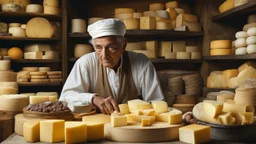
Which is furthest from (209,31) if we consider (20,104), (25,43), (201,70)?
(20,104)

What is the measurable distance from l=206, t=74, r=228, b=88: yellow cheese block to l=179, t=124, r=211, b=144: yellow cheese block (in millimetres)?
2627

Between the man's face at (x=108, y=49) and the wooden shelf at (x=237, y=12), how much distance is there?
1.58 m

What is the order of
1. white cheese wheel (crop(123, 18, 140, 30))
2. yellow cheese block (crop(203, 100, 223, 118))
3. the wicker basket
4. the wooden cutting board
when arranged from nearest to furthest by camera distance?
yellow cheese block (crop(203, 100, 223, 118))
the wicker basket
the wooden cutting board
white cheese wheel (crop(123, 18, 140, 30))

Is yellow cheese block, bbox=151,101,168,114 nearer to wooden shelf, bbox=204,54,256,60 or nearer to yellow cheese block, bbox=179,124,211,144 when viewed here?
yellow cheese block, bbox=179,124,211,144

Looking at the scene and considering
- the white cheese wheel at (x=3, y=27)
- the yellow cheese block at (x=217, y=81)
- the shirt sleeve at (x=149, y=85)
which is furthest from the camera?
the white cheese wheel at (x=3, y=27)

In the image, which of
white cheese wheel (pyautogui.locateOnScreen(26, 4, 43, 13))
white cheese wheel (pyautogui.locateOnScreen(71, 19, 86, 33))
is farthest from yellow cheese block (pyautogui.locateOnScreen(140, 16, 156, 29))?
white cheese wheel (pyautogui.locateOnScreen(26, 4, 43, 13))

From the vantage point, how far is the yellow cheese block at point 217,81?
13.2 ft

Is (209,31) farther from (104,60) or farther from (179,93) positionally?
(104,60)

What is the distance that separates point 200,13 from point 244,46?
115cm

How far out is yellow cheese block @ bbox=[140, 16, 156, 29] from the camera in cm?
423

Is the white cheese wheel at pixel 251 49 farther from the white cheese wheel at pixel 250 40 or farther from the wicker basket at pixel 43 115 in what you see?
the wicker basket at pixel 43 115

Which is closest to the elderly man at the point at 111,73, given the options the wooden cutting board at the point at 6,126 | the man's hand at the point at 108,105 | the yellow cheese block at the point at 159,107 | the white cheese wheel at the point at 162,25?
the man's hand at the point at 108,105

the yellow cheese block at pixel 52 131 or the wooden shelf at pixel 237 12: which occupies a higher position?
the wooden shelf at pixel 237 12

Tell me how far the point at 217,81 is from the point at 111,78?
6.09 feet
